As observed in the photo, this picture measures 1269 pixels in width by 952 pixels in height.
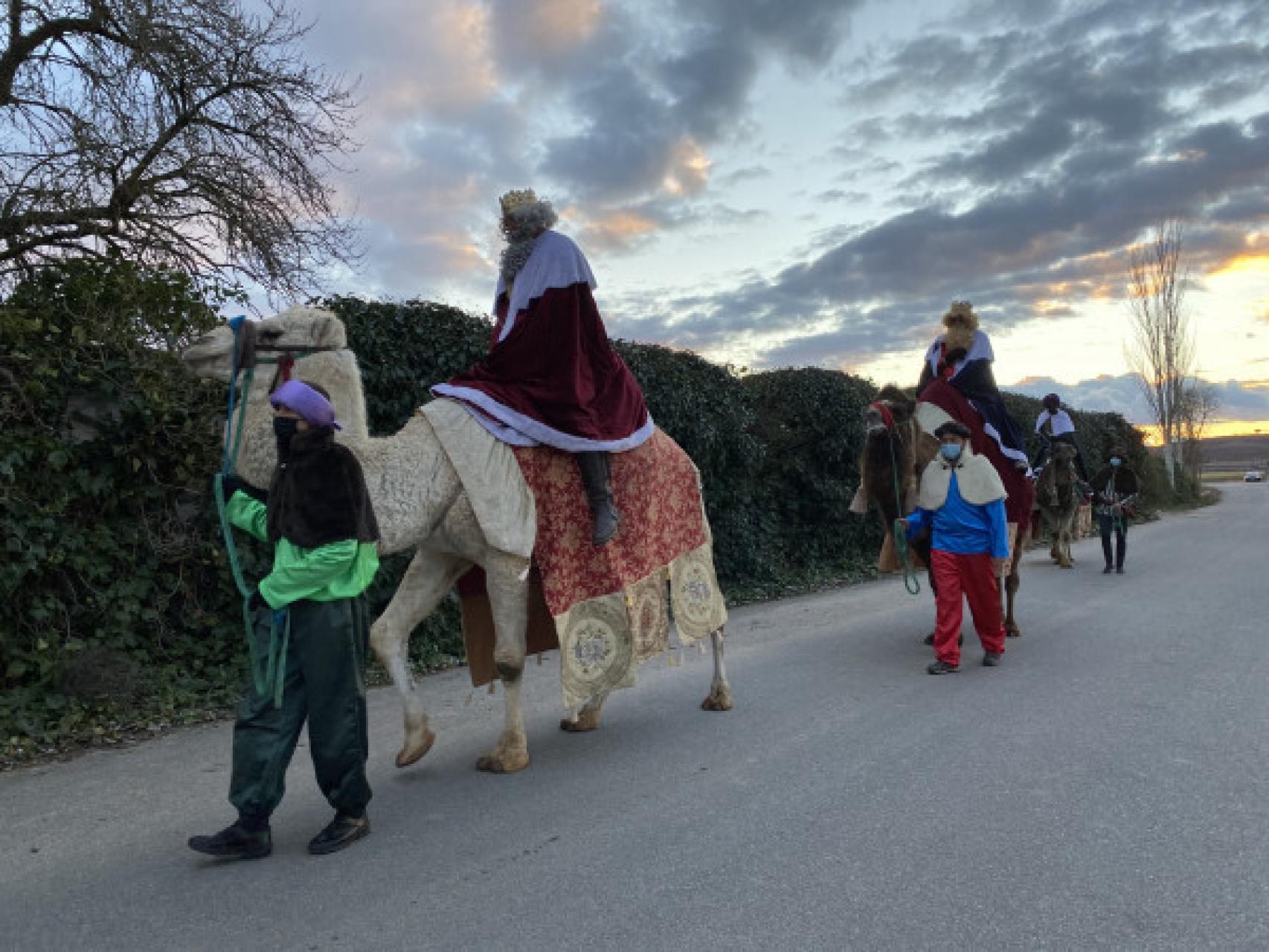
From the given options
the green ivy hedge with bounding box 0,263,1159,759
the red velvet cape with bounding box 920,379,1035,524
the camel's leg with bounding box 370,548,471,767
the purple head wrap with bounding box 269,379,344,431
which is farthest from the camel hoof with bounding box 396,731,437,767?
the red velvet cape with bounding box 920,379,1035,524

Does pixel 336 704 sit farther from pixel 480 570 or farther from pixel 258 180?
pixel 258 180

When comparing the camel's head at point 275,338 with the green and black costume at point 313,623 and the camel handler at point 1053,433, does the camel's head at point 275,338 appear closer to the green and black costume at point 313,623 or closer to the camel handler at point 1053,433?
the green and black costume at point 313,623

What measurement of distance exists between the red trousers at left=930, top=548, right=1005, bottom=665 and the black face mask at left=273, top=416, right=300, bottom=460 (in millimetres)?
4800

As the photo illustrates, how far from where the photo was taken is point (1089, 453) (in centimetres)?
2491

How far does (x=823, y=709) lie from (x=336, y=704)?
307cm

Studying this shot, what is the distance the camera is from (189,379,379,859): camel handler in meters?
3.28

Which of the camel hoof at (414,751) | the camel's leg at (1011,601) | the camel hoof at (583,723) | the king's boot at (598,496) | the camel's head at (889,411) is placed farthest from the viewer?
the camel's leg at (1011,601)

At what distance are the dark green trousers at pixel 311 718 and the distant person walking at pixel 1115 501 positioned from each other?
11.5 meters

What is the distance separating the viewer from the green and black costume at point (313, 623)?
10.8 feet

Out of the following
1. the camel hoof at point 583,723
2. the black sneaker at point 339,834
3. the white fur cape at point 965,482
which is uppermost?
the white fur cape at point 965,482

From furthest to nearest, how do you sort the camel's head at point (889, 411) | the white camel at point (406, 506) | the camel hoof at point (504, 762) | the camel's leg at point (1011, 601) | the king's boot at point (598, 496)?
the camel's leg at point (1011, 601) → the camel's head at point (889, 411) → the king's boot at point (598, 496) → the camel hoof at point (504, 762) → the white camel at point (406, 506)

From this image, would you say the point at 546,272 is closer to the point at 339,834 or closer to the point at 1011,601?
the point at 339,834

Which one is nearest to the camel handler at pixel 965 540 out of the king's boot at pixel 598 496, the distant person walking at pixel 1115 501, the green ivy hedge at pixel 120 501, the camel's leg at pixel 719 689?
the camel's leg at pixel 719 689

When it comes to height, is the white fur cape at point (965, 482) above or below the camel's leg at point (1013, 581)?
above
